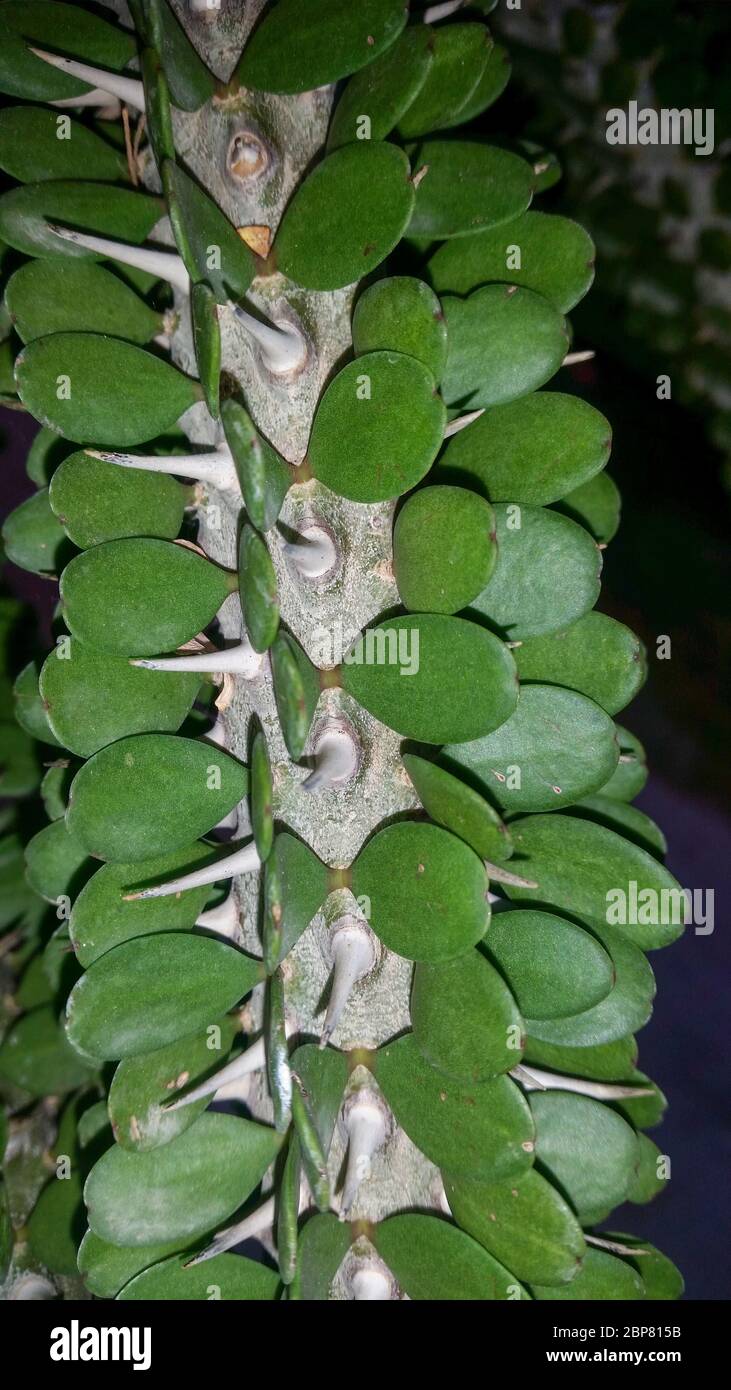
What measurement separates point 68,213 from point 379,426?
0.19m

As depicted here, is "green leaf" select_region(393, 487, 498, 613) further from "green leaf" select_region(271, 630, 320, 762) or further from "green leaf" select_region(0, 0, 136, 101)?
"green leaf" select_region(0, 0, 136, 101)

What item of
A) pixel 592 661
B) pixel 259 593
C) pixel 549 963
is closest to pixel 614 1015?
pixel 549 963

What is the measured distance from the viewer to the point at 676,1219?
1.09 m

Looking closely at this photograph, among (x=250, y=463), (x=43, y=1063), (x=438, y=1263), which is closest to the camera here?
(x=250, y=463)

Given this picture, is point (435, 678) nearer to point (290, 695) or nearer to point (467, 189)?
point (290, 695)

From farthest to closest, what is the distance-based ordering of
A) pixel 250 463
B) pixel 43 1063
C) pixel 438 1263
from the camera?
1. pixel 43 1063
2. pixel 438 1263
3. pixel 250 463

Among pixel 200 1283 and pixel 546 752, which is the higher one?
pixel 546 752

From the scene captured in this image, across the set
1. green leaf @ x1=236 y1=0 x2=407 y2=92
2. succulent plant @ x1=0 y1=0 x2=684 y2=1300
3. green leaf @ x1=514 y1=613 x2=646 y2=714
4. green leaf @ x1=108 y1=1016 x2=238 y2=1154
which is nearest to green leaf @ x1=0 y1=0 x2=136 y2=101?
succulent plant @ x1=0 y1=0 x2=684 y2=1300

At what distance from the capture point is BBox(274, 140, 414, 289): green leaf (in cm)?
39

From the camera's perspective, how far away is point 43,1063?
632 millimetres

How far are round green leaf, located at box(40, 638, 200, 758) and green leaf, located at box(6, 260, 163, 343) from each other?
15cm

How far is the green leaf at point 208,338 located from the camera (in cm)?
37

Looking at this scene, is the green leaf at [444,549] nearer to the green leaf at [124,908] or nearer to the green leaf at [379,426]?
the green leaf at [379,426]
